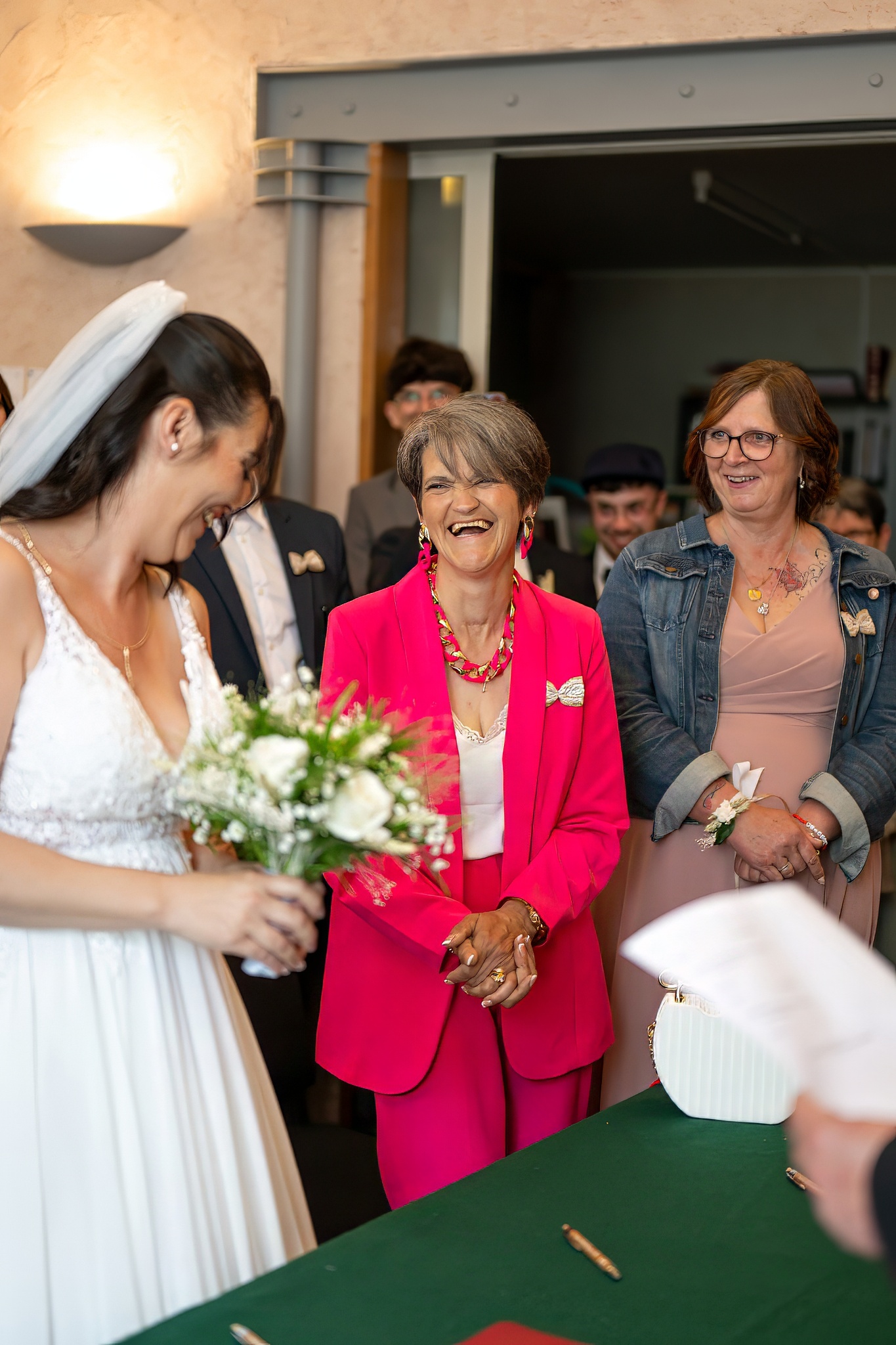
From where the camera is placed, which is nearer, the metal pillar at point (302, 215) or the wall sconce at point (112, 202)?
the metal pillar at point (302, 215)

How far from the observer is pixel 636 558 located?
10.2 feet

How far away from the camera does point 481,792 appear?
247 cm

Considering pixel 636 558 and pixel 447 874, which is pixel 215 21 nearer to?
pixel 636 558

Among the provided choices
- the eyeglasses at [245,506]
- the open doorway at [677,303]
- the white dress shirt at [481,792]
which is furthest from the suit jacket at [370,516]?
the open doorway at [677,303]

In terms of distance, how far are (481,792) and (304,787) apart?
0.92 metres

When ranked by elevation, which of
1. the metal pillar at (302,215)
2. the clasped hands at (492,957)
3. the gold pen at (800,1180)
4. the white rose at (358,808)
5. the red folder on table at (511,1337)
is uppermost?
the metal pillar at (302,215)

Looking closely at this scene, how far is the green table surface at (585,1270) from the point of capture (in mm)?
1466

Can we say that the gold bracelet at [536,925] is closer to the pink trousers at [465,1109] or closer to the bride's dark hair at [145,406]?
the pink trousers at [465,1109]

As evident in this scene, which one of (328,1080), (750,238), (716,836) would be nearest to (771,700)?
(716,836)

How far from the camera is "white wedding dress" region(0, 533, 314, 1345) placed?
174cm

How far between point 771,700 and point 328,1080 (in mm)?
1959

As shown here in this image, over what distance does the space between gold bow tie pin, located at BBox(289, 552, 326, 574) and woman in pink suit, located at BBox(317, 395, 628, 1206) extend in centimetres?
141

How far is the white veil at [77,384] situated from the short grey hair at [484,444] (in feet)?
2.40

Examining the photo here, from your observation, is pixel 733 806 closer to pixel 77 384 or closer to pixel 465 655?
pixel 465 655
